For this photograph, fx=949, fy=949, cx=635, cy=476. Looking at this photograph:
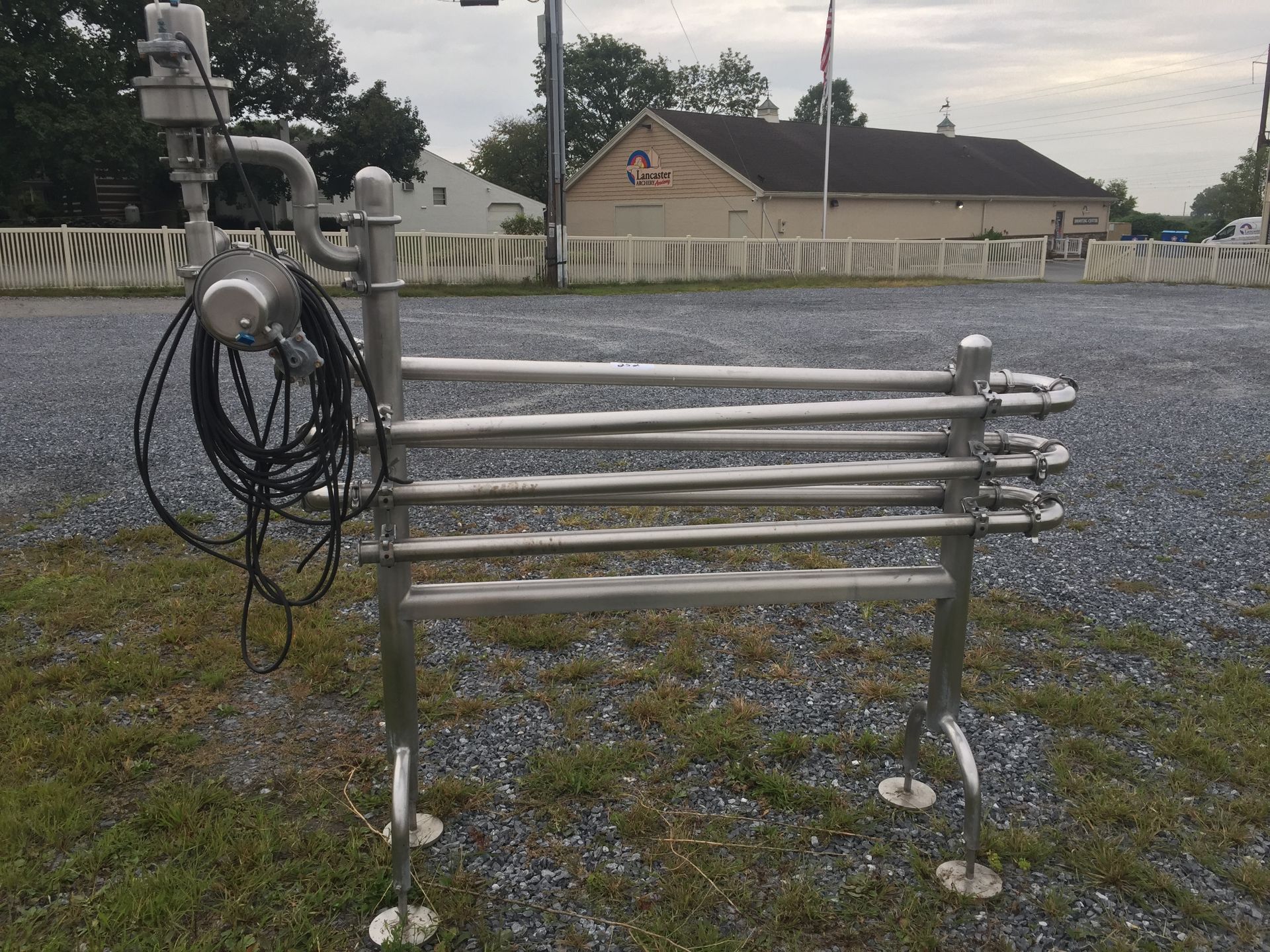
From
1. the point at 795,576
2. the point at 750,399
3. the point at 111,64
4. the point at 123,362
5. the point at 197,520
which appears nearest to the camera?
the point at 795,576

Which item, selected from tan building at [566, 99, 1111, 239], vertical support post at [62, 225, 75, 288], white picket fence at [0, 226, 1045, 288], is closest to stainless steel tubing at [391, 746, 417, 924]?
white picket fence at [0, 226, 1045, 288]

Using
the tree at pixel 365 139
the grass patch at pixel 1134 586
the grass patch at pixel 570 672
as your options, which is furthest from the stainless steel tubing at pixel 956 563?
the tree at pixel 365 139

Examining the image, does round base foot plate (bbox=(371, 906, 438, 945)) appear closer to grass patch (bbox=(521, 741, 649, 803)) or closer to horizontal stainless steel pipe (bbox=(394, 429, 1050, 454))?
grass patch (bbox=(521, 741, 649, 803))

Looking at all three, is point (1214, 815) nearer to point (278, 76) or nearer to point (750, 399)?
point (750, 399)

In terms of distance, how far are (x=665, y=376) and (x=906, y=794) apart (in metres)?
1.47

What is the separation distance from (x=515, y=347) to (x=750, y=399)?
4013mm

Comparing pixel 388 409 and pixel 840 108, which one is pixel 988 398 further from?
pixel 840 108

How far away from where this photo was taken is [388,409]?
2.29 metres

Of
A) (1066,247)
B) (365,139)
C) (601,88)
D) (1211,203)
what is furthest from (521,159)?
(1211,203)

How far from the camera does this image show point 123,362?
397 inches

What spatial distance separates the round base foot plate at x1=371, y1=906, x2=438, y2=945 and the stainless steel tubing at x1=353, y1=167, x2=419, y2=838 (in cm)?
3

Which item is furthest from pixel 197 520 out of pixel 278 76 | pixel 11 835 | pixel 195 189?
pixel 278 76

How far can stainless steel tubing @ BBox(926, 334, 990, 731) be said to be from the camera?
2.45 m

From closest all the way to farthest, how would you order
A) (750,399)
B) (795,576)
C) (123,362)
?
(795,576) → (750,399) → (123,362)
